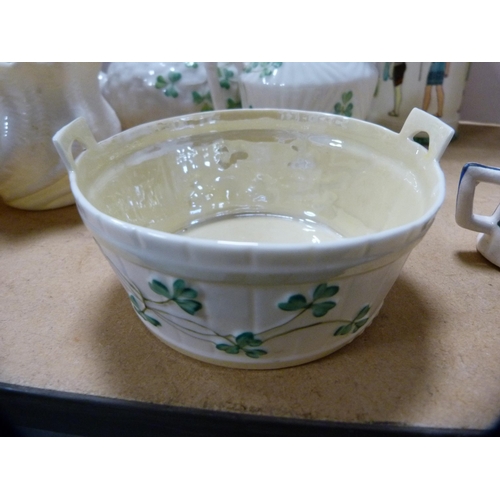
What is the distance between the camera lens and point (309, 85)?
591mm

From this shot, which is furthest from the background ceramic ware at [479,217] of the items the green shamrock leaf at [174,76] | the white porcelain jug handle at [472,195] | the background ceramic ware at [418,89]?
the green shamrock leaf at [174,76]

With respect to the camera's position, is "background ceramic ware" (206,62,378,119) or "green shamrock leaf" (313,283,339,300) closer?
"green shamrock leaf" (313,283,339,300)

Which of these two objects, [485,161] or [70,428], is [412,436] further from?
[485,161]

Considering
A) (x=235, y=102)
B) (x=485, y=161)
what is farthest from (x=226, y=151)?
(x=485, y=161)

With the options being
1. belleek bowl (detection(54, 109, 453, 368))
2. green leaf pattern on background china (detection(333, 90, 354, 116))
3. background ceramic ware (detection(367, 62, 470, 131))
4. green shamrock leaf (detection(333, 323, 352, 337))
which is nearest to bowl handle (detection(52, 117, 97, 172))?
belleek bowl (detection(54, 109, 453, 368))

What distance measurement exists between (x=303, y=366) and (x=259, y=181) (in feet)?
0.85

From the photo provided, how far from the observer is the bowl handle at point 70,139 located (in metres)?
0.35

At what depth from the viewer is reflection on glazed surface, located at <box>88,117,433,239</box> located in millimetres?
442

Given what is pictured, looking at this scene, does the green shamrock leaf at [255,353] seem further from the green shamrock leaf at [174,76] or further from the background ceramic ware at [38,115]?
the green shamrock leaf at [174,76]

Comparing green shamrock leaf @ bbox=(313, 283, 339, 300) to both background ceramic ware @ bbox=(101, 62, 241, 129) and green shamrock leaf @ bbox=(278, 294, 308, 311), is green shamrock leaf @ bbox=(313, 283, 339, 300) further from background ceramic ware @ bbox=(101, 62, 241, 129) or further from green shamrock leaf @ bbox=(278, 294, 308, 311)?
background ceramic ware @ bbox=(101, 62, 241, 129)

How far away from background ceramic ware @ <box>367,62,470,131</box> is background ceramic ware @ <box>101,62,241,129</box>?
25 centimetres

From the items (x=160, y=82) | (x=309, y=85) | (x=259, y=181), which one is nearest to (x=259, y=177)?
(x=259, y=181)

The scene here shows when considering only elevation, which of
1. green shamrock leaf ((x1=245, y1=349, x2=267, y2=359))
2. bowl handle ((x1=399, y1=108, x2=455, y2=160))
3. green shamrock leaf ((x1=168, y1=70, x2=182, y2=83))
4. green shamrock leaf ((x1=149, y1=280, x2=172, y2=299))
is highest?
bowl handle ((x1=399, y1=108, x2=455, y2=160))

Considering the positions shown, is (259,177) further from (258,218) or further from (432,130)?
(432,130)
